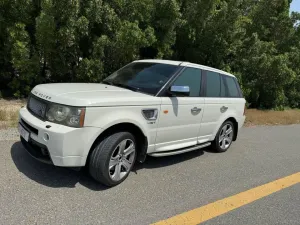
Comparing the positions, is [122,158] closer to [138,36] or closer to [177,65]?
[177,65]

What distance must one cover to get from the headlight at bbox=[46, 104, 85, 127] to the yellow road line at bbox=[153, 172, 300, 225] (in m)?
1.45

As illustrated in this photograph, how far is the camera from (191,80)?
4930 mm

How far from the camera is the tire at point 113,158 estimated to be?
12.0 feet

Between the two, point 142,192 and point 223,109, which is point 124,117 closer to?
point 142,192

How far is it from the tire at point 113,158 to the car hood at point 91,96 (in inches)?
17.8

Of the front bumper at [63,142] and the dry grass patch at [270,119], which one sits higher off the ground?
the front bumper at [63,142]

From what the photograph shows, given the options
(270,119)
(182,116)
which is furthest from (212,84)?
→ (270,119)

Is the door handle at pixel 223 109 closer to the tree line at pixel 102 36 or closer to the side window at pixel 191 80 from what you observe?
the side window at pixel 191 80

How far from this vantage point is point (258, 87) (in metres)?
13.0

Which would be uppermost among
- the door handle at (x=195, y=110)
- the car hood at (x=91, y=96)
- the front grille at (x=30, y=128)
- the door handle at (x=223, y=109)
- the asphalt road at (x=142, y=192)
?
the car hood at (x=91, y=96)

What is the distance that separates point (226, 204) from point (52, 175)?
2.29m

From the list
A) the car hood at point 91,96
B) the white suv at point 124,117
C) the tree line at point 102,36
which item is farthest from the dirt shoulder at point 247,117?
the car hood at point 91,96

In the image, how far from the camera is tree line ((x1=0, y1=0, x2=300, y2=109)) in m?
7.50

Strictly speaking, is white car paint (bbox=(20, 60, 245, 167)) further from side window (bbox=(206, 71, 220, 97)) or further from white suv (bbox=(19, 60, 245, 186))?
side window (bbox=(206, 71, 220, 97))
